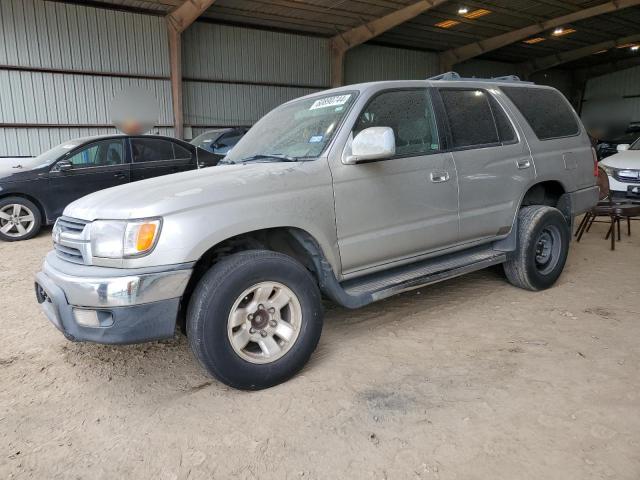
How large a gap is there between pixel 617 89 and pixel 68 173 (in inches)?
1224

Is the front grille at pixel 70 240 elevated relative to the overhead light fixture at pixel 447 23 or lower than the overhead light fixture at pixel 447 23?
lower

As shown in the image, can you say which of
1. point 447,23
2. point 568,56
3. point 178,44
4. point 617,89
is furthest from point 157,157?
point 617,89

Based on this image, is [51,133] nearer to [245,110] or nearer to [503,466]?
[245,110]

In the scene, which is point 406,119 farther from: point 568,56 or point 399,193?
point 568,56

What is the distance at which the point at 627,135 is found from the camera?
1505 cm

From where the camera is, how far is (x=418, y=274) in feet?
11.2

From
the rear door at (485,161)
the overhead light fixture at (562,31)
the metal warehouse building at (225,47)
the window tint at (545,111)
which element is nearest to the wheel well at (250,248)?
the rear door at (485,161)

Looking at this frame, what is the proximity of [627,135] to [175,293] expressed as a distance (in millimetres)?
16688

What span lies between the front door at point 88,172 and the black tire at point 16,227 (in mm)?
243

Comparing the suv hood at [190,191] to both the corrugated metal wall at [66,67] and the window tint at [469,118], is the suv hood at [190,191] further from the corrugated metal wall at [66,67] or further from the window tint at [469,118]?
the corrugated metal wall at [66,67]

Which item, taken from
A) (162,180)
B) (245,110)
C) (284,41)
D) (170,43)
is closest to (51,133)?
(170,43)

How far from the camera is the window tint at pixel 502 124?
3.96 m

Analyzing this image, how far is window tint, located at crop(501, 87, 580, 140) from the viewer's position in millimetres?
4184

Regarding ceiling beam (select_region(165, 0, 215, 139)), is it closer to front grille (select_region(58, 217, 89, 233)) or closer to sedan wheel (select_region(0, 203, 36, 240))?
sedan wheel (select_region(0, 203, 36, 240))
